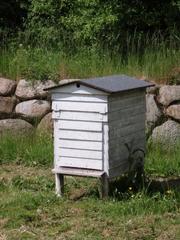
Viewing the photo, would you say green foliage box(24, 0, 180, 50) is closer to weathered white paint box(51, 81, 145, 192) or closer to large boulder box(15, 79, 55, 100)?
large boulder box(15, 79, 55, 100)

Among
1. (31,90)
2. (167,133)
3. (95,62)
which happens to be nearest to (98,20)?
(95,62)

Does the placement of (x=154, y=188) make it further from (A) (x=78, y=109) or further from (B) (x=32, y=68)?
(B) (x=32, y=68)

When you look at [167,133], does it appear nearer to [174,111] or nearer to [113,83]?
[174,111]

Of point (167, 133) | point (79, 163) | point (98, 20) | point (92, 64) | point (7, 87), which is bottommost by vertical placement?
point (79, 163)

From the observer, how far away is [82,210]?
19.9 feet

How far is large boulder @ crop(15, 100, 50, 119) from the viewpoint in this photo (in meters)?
9.51

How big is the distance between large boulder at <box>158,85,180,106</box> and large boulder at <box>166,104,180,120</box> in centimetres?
8

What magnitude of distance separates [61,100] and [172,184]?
1518 mm

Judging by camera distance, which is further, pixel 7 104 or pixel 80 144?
pixel 7 104

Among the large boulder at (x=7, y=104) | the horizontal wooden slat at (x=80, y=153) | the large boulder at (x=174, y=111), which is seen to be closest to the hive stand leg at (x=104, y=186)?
the horizontal wooden slat at (x=80, y=153)

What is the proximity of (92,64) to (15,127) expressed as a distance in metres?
1.51

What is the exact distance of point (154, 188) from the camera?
6801 mm

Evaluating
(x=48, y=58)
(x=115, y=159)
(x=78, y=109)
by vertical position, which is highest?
(x=48, y=58)

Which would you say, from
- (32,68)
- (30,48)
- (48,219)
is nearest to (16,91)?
(32,68)
